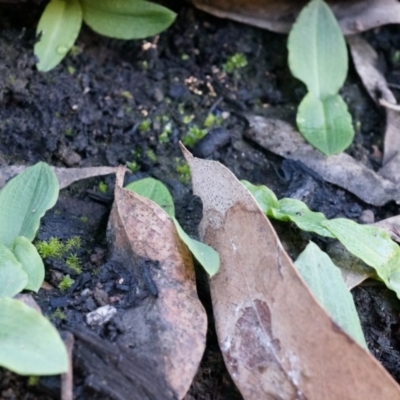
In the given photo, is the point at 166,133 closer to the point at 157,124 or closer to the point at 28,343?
the point at 157,124

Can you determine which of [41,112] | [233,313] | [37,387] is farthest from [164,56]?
[37,387]

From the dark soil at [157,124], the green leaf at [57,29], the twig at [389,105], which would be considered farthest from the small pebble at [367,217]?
the green leaf at [57,29]

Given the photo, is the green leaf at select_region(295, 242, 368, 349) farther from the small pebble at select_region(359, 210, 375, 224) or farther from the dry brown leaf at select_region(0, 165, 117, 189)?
the dry brown leaf at select_region(0, 165, 117, 189)

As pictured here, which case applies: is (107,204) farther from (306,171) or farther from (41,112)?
(306,171)

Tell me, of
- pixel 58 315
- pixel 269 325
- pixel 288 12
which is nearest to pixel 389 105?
pixel 288 12

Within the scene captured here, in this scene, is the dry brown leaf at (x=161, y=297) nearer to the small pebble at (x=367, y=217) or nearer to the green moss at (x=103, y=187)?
the green moss at (x=103, y=187)

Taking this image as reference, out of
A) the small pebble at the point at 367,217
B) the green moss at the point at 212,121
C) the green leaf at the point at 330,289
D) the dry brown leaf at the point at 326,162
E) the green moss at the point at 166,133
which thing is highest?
the green leaf at the point at 330,289

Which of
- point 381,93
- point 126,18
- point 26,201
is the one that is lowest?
point 26,201

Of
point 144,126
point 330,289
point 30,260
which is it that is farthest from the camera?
Answer: point 144,126
